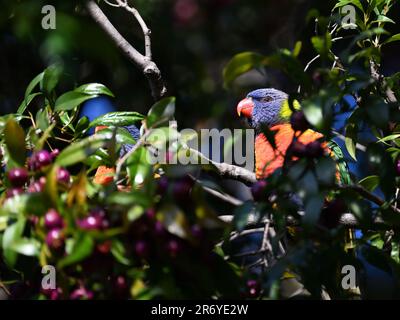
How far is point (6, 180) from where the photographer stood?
5.61 feet

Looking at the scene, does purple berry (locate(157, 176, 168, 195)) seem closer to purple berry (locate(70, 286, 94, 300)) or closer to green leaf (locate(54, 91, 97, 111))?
purple berry (locate(70, 286, 94, 300))

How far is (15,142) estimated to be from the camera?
66.1 inches

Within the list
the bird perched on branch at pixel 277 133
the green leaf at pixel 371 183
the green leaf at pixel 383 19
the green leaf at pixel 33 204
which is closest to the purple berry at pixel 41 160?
the green leaf at pixel 33 204

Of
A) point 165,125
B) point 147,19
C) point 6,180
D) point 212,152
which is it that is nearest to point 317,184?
point 165,125

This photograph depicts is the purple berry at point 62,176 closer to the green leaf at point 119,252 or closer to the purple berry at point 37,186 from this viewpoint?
the purple berry at point 37,186

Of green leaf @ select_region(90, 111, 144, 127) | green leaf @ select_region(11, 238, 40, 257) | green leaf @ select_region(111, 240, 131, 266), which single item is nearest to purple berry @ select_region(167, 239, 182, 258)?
green leaf @ select_region(111, 240, 131, 266)

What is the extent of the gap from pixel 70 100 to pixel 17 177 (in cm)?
48

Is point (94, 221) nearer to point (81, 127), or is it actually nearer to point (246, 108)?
point (81, 127)

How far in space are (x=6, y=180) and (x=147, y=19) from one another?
219cm

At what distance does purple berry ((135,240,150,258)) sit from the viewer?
1421 mm

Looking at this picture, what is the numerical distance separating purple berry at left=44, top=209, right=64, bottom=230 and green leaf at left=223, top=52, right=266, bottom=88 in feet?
1.89

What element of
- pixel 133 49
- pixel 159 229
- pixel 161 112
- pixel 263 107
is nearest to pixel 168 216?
pixel 159 229
